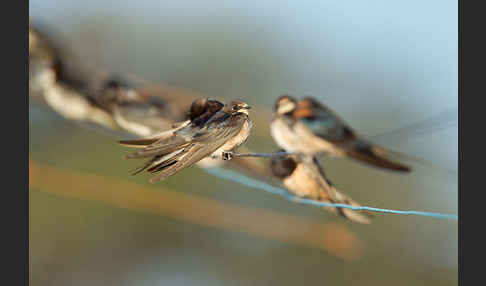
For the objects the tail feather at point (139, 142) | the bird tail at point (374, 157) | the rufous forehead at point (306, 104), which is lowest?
the bird tail at point (374, 157)

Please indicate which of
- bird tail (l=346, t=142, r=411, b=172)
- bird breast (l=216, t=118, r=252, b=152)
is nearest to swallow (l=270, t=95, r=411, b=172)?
bird tail (l=346, t=142, r=411, b=172)

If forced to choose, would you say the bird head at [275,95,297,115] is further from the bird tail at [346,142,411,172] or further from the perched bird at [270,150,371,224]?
the bird tail at [346,142,411,172]

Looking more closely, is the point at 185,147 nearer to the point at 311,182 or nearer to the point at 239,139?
the point at 239,139

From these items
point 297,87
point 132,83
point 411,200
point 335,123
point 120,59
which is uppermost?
point 120,59

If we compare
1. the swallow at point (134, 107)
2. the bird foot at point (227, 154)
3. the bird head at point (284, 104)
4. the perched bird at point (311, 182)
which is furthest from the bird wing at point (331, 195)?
the swallow at point (134, 107)

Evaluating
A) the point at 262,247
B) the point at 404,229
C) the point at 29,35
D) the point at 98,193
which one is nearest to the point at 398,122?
the point at 404,229

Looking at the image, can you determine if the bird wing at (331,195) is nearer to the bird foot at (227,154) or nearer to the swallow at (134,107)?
the bird foot at (227,154)

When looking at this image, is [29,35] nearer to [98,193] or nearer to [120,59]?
[98,193]
